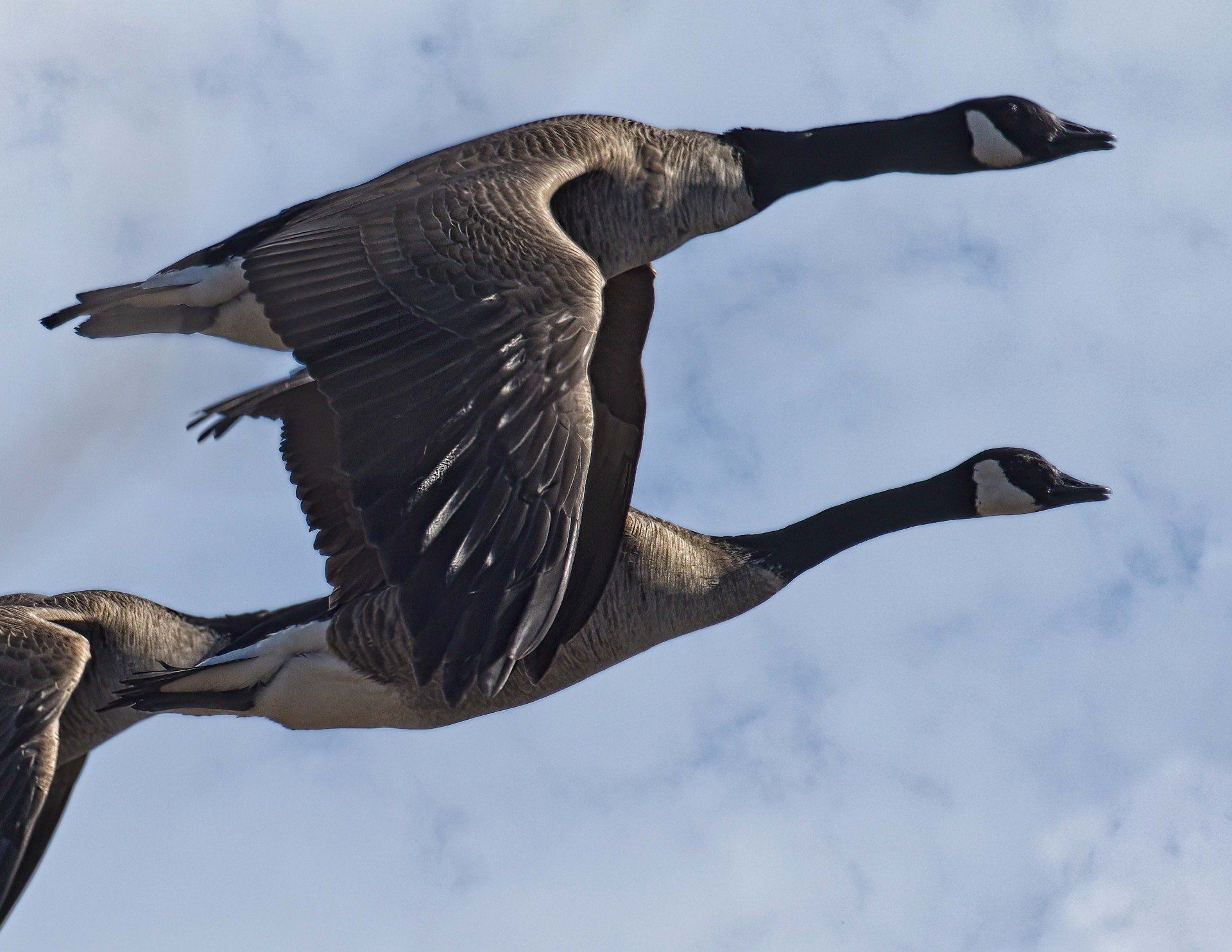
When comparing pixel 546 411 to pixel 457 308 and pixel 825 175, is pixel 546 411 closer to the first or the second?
pixel 457 308

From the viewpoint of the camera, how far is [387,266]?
26.7 ft

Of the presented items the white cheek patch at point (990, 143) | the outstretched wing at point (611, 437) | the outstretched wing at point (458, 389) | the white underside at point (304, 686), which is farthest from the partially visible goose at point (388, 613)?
the white cheek patch at point (990, 143)

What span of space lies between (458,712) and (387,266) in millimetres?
2670

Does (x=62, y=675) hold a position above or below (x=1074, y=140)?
below

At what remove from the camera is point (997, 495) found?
1145 cm

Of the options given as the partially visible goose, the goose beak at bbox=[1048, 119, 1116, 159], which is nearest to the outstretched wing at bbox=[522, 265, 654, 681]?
the partially visible goose

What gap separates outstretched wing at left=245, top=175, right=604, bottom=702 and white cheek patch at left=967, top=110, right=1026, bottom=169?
3306 millimetres

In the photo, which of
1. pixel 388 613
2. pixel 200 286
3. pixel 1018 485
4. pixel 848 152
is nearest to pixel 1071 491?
pixel 1018 485

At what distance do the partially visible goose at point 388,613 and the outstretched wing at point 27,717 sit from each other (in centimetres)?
38

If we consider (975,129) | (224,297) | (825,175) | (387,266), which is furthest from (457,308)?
(975,129)

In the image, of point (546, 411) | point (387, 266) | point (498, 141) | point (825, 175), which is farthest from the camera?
point (825, 175)

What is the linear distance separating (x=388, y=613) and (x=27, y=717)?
196 cm

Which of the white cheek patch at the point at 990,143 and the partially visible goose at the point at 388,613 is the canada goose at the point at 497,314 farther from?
the partially visible goose at the point at 388,613

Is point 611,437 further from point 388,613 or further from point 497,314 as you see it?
point 497,314
